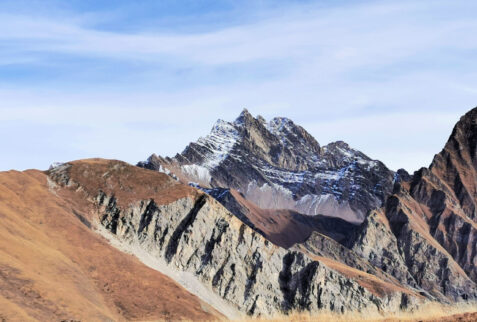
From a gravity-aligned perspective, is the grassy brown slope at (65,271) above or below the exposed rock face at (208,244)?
below

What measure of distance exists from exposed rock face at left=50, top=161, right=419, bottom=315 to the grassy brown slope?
7111 millimetres

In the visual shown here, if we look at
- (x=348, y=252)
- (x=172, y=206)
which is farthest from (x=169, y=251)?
(x=348, y=252)

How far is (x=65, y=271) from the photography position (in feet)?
251

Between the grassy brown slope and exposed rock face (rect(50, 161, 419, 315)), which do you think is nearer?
the grassy brown slope

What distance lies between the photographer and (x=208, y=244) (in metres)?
114

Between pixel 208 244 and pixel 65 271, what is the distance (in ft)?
132

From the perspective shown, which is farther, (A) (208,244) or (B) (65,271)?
(A) (208,244)

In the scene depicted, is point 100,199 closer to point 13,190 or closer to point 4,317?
point 13,190

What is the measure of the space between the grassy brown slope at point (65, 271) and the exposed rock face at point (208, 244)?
23.3 feet

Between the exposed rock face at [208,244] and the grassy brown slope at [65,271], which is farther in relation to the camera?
the exposed rock face at [208,244]

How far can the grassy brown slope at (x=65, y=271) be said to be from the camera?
63031mm

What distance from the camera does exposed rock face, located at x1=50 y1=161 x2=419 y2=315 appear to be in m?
110

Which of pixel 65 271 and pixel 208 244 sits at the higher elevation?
pixel 208 244

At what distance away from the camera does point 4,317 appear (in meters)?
48.5
